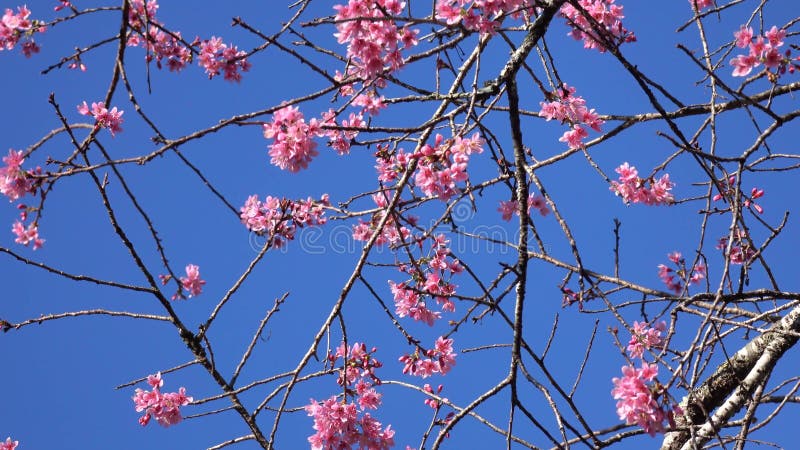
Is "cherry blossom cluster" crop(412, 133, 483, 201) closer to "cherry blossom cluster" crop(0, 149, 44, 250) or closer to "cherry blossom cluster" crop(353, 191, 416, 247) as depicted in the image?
"cherry blossom cluster" crop(353, 191, 416, 247)

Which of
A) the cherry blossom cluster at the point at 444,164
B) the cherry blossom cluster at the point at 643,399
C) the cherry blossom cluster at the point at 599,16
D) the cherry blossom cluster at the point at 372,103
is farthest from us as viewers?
the cherry blossom cluster at the point at 599,16

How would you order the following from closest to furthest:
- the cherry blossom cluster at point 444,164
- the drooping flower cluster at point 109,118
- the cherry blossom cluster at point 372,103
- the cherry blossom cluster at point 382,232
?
the cherry blossom cluster at point 444,164, the drooping flower cluster at point 109,118, the cherry blossom cluster at point 372,103, the cherry blossom cluster at point 382,232

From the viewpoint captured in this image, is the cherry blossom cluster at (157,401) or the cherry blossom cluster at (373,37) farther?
the cherry blossom cluster at (157,401)

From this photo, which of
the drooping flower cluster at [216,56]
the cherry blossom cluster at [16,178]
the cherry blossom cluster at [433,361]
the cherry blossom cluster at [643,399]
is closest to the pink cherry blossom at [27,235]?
the cherry blossom cluster at [16,178]

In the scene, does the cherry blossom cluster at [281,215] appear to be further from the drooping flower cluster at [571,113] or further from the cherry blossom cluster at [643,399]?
the cherry blossom cluster at [643,399]

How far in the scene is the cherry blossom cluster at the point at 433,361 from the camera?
150 inches

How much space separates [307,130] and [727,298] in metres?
1.72

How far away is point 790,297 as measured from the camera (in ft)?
9.45

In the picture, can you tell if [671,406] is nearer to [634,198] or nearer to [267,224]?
[634,198]

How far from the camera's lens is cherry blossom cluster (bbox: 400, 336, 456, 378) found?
150 inches

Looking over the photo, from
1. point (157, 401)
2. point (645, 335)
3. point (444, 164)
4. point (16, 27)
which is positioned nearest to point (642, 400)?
point (444, 164)

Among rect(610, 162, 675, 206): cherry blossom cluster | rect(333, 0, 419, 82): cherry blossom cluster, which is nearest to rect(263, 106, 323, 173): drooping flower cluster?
rect(333, 0, 419, 82): cherry blossom cluster

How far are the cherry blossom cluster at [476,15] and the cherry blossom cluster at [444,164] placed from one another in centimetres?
39

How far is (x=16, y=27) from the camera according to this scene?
12.9 ft
